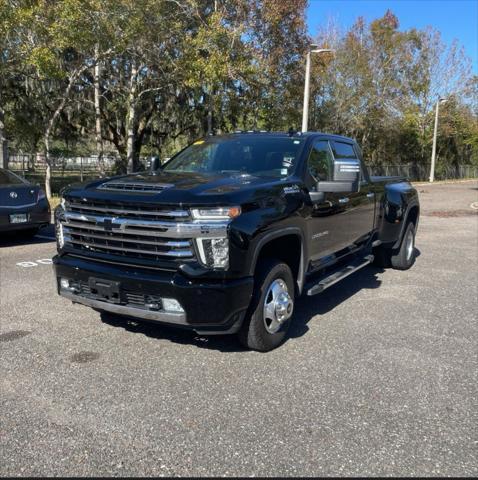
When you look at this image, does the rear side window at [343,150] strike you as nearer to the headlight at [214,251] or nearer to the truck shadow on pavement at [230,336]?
the truck shadow on pavement at [230,336]

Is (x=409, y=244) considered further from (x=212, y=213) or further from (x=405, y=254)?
(x=212, y=213)

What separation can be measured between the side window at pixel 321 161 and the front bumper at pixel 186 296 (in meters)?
1.79

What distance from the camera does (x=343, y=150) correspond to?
6387mm

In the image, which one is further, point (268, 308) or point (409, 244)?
point (409, 244)

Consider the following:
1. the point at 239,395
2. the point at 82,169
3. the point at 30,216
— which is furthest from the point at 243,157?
the point at 82,169

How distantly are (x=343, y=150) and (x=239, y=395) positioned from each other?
3.71 metres

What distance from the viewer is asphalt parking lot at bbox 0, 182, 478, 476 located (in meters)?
2.95

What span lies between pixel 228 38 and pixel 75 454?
1711cm

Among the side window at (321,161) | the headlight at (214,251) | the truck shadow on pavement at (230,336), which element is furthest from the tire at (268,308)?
the side window at (321,161)

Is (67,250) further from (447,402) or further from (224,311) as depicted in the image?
(447,402)

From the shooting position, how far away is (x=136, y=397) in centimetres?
365

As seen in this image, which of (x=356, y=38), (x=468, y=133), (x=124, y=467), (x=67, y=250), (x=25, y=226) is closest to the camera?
(x=124, y=467)

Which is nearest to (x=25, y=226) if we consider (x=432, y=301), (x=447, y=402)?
(x=432, y=301)

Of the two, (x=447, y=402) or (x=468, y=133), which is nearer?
(x=447, y=402)
